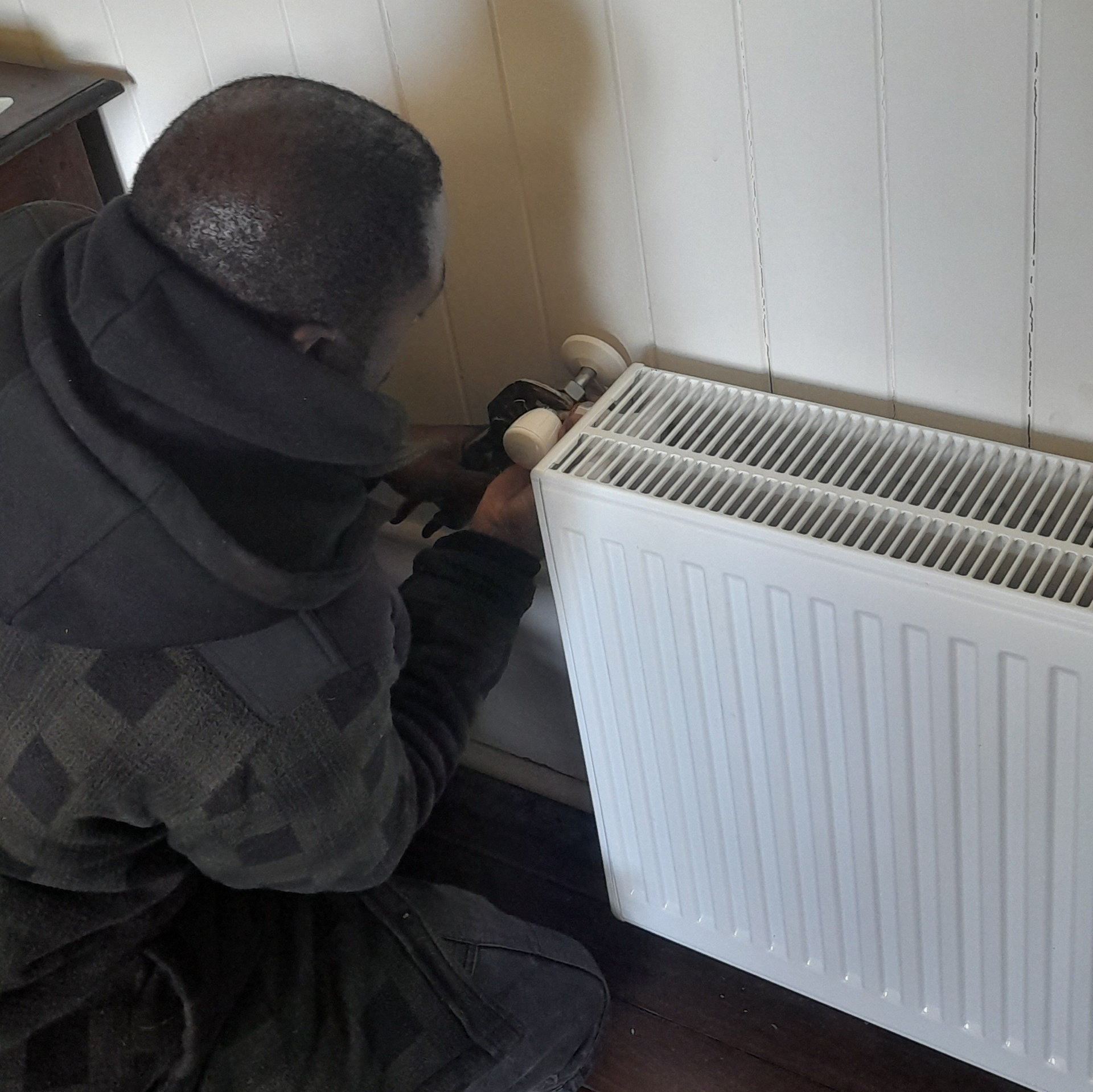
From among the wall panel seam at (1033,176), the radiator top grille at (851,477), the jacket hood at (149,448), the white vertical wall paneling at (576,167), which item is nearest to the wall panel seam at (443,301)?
the white vertical wall paneling at (576,167)

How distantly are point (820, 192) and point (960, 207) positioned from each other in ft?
0.32

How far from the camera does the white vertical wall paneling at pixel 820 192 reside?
0.81 m

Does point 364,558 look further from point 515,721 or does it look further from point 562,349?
point 515,721

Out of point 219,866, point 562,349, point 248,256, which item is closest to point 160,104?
point 562,349

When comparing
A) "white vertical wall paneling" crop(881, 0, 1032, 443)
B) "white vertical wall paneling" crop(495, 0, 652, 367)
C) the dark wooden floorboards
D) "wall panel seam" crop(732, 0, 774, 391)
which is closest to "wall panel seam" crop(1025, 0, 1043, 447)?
"white vertical wall paneling" crop(881, 0, 1032, 443)

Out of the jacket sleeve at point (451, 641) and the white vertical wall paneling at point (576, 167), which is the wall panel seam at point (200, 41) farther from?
the jacket sleeve at point (451, 641)

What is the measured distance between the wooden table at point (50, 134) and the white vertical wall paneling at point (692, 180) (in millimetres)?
508

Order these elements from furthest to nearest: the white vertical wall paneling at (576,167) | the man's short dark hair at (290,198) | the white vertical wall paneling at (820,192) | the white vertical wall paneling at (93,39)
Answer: the white vertical wall paneling at (93,39), the white vertical wall paneling at (576,167), the white vertical wall paneling at (820,192), the man's short dark hair at (290,198)

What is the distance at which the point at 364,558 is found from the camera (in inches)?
32.5

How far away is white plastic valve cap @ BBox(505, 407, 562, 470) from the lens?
1.00 m

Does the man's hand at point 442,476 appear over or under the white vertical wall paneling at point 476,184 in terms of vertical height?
under

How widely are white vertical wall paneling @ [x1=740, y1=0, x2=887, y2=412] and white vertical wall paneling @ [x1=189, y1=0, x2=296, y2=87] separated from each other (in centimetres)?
41

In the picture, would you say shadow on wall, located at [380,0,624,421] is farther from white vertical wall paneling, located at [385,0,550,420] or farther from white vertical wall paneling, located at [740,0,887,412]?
white vertical wall paneling, located at [740,0,887,412]

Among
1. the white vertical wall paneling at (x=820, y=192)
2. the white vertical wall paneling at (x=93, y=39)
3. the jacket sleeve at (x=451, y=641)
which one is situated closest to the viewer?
the white vertical wall paneling at (x=820, y=192)
